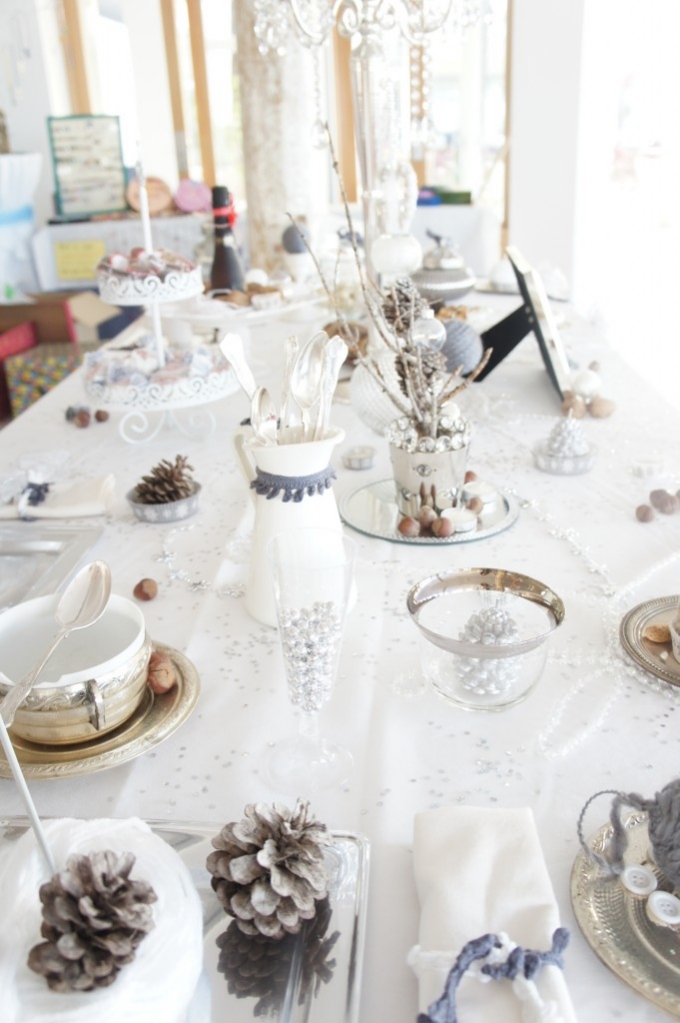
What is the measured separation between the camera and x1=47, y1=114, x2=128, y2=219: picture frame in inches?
158

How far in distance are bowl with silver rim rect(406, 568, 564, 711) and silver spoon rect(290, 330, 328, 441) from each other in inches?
8.1

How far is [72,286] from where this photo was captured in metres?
3.94

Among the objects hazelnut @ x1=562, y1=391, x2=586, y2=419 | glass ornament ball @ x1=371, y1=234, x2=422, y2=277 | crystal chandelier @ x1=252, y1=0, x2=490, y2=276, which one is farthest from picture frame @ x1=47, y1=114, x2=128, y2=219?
hazelnut @ x1=562, y1=391, x2=586, y2=419

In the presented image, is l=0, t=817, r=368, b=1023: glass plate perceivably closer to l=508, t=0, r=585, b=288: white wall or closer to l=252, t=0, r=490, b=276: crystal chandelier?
l=252, t=0, r=490, b=276: crystal chandelier

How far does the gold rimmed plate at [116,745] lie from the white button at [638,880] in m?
0.34

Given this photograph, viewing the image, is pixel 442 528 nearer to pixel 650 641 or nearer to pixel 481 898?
pixel 650 641

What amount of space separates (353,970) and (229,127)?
17.4ft

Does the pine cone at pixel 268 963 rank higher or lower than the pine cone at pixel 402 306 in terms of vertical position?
lower

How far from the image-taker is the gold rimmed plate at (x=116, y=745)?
63 centimetres

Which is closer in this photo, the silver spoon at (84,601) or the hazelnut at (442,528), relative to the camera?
the silver spoon at (84,601)

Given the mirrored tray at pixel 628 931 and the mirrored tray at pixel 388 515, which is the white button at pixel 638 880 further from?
the mirrored tray at pixel 388 515

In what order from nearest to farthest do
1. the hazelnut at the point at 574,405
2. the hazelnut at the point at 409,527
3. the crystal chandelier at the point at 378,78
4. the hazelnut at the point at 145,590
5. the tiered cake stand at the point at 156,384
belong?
the hazelnut at the point at 145,590, the hazelnut at the point at 409,527, the tiered cake stand at the point at 156,384, the hazelnut at the point at 574,405, the crystal chandelier at the point at 378,78

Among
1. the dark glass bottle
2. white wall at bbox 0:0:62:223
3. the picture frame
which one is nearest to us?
the dark glass bottle

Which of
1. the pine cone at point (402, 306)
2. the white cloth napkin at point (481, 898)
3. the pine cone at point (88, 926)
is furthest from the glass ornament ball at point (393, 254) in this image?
the pine cone at point (88, 926)
